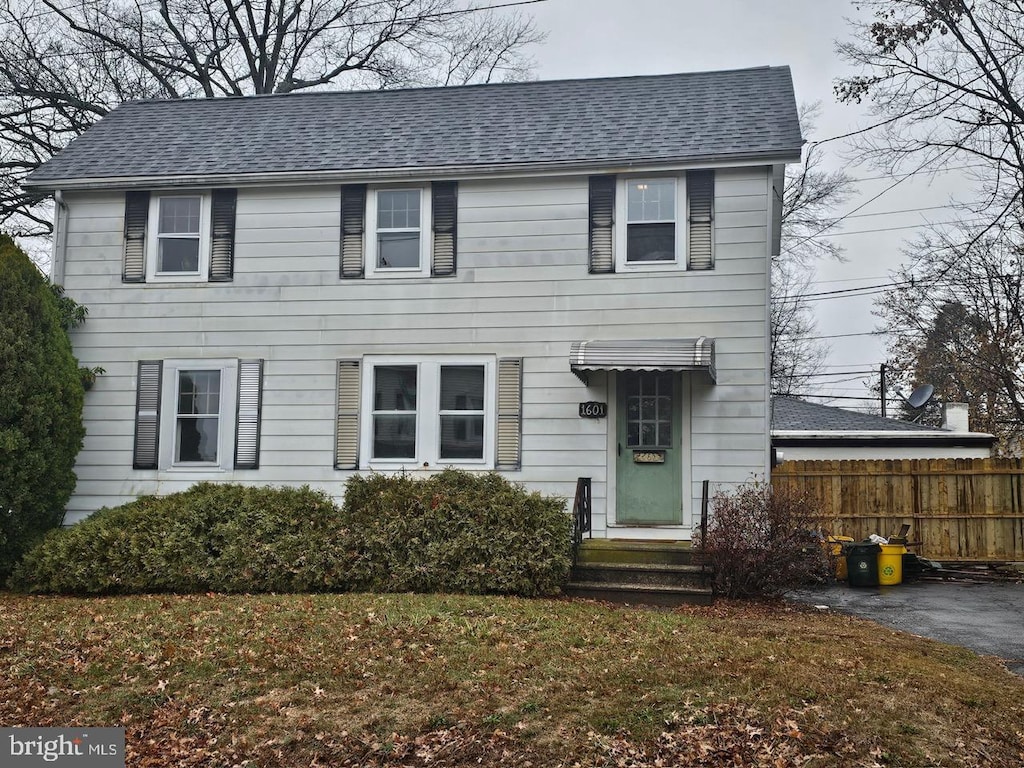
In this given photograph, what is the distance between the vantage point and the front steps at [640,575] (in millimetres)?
10281

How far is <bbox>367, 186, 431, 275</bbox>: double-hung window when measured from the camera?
42.4 feet

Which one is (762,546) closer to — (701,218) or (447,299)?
Result: (701,218)

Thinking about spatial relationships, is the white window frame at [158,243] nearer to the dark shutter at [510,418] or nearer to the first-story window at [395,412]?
the first-story window at [395,412]

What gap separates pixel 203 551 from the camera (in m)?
10.6

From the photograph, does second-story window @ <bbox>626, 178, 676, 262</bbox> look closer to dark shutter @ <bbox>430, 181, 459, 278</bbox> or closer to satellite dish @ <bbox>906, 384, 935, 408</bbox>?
dark shutter @ <bbox>430, 181, 459, 278</bbox>

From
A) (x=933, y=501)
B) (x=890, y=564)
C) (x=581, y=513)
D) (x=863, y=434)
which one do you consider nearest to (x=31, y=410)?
(x=581, y=513)

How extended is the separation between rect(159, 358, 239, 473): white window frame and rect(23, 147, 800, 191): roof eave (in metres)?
2.51

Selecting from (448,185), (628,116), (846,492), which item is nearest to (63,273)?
(448,185)

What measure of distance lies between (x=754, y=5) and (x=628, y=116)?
2.56 metres

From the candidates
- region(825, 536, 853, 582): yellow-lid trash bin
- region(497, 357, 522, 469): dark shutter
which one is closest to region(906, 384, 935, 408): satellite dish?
region(825, 536, 853, 582): yellow-lid trash bin

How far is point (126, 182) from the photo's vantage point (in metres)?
13.3

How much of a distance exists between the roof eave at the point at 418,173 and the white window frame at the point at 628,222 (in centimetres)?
19

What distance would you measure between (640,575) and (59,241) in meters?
9.28

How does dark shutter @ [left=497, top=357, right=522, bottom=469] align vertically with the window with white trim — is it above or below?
below
